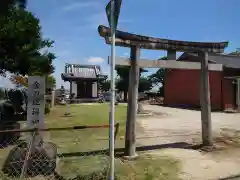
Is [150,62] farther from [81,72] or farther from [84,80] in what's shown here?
[81,72]

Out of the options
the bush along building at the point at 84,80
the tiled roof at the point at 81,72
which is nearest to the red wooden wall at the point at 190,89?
the bush along building at the point at 84,80

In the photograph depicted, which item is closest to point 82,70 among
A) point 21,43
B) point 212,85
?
point 212,85

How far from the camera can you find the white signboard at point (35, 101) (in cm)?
532

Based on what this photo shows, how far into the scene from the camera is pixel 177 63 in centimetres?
791

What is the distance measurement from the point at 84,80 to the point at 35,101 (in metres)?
27.4

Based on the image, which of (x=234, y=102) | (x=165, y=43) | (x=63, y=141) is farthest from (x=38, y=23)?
(x=234, y=102)

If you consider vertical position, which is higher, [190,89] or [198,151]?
[190,89]

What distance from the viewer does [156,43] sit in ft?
24.4

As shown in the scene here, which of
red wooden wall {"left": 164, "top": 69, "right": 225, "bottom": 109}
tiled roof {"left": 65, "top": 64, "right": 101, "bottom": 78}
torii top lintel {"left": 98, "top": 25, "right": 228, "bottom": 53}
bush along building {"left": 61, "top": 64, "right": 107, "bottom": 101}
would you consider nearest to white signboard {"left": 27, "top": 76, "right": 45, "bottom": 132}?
torii top lintel {"left": 98, "top": 25, "right": 228, "bottom": 53}

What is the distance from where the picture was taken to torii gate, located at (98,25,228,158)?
6.79m

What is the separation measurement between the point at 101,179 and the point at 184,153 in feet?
10.1

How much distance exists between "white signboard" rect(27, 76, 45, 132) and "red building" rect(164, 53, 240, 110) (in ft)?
45.7

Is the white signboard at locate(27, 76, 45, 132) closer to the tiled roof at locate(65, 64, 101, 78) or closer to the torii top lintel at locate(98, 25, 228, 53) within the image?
the torii top lintel at locate(98, 25, 228, 53)

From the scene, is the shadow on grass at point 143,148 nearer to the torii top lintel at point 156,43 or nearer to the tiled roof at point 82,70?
the torii top lintel at point 156,43
